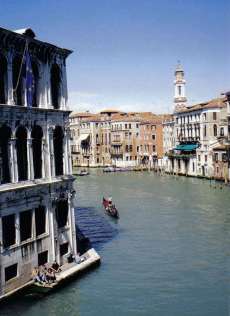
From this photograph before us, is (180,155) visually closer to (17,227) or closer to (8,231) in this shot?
(17,227)

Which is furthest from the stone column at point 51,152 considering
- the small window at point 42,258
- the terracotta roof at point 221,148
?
the terracotta roof at point 221,148

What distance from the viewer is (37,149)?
48.8ft

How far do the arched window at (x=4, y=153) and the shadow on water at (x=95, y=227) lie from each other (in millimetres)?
7121

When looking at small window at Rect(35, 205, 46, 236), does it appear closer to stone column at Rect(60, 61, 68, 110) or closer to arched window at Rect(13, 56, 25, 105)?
arched window at Rect(13, 56, 25, 105)

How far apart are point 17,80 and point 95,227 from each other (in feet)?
38.8

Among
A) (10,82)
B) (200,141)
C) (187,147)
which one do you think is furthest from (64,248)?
(187,147)

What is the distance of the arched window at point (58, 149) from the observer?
15.7 metres

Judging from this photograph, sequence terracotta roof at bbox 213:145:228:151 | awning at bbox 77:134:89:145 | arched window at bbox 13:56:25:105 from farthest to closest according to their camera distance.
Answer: awning at bbox 77:134:89:145 < terracotta roof at bbox 213:145:228:151 < arched window at bbox 13:56:25:105

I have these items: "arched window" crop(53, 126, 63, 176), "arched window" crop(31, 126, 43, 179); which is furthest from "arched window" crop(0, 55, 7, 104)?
"arched window" crop(53, 126, 63, 176)

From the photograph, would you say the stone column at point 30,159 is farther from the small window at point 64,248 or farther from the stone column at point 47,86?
the small window at point 64,248

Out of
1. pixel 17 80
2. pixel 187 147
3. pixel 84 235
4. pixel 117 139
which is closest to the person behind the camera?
pixel 17 80

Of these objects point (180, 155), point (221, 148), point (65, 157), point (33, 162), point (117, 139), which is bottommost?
point (180, 155)

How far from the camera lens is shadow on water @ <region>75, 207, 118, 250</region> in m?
21.3

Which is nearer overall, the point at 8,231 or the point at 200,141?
the point at 8,231
